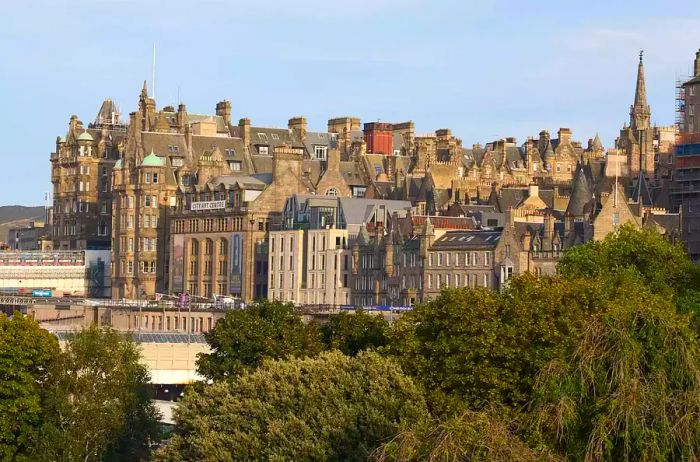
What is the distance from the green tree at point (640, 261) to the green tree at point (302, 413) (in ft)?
159

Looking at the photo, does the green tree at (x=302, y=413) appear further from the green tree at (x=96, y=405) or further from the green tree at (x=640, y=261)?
the green tree at (x=640, y=261)

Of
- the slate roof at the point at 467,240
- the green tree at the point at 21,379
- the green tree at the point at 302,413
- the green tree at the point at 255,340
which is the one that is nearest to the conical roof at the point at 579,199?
the slate roof at the point at 467,240

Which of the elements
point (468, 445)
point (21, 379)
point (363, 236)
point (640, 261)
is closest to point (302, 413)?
point (468, 445)

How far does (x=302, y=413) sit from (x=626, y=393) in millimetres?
19252

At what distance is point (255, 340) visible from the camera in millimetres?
103188

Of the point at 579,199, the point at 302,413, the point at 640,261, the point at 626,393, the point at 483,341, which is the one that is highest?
the point at 579,199

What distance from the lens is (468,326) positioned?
87438 millimetres

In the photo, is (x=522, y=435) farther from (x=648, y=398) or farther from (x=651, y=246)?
(x=651, y=246)

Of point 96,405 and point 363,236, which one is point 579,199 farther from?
point 96,405

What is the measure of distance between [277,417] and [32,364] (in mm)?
24567

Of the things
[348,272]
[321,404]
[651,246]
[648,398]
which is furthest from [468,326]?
[348,272]

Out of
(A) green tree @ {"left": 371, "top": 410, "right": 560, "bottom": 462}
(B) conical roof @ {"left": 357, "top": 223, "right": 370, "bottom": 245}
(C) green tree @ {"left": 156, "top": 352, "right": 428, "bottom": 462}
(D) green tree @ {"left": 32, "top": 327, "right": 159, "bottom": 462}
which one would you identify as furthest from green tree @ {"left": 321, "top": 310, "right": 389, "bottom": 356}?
(B) conical roof @ {"left": 357, "top": 223, "right": 370, "bottom": 245}

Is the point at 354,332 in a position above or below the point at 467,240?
below

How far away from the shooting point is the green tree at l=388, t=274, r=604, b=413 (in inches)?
3312
